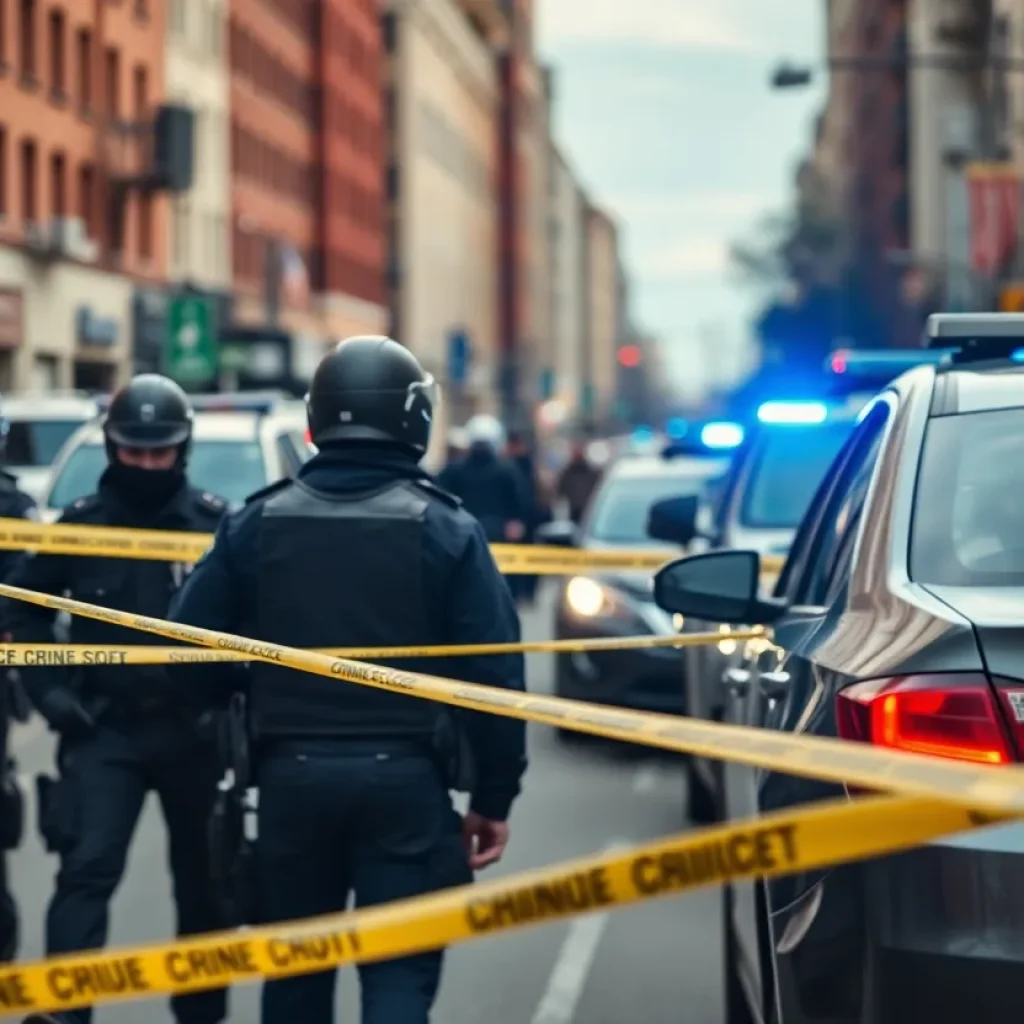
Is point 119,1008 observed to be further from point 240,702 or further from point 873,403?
point 873,403

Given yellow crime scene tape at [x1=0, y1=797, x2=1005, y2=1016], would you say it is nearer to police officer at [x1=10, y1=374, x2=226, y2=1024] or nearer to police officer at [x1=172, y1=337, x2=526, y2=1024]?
police officer at [x1=172, y1=337, x2=526, y2=1024]

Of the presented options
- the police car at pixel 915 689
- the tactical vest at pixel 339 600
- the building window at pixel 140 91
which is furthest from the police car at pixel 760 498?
the building window at pixel 140 91

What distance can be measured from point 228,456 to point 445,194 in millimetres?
102380

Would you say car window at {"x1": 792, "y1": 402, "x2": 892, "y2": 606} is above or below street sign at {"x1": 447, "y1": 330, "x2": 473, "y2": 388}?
below

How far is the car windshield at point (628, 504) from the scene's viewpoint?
16.6 metres

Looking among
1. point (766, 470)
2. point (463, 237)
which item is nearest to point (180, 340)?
point (766, 470)

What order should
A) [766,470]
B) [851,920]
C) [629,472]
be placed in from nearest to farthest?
[851,920] → [766,470] → [629,472]

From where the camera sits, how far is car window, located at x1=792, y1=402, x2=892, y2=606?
16.0 feet

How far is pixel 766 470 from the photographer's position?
1224 centimetres

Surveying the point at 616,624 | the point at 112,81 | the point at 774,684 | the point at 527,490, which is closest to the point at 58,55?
the point at 112,81

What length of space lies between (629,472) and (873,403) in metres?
12.3

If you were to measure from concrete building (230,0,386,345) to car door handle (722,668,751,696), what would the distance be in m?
60.8

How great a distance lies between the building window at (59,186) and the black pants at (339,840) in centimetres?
4298

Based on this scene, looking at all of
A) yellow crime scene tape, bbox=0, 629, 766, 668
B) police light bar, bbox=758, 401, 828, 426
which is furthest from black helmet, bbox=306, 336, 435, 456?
police light bar, bbox=758, 401, 828, 426
